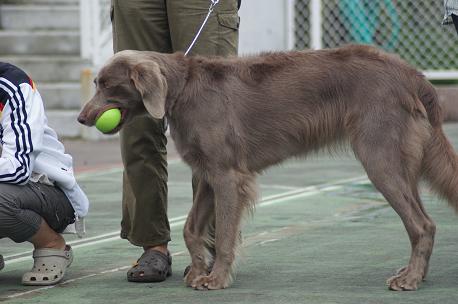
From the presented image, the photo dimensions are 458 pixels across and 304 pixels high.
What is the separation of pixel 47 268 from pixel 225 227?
101cm

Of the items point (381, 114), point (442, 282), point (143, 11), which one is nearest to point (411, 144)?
point (381, 114)

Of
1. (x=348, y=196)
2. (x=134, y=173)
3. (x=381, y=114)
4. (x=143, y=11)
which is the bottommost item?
(x=348, y=196)

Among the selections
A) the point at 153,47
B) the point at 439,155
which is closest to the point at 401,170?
the point at 439,155

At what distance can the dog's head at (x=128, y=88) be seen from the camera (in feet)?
18.3

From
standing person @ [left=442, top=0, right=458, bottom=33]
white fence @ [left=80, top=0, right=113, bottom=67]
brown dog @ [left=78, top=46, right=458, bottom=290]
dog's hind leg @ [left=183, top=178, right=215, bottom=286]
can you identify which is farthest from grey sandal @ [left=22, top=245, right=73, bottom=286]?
white fence @ [left=80, top=0, right=113, bottom=67]

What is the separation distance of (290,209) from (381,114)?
131 inches

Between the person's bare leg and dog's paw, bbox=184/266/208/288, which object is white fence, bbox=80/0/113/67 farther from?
dog's paw, bbox=184/266/208/288

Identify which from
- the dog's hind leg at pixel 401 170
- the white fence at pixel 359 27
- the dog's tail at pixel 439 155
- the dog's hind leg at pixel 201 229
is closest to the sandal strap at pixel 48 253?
the dog's hind leg at pixel 201 229

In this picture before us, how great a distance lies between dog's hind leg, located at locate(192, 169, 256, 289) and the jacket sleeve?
0.94 meters

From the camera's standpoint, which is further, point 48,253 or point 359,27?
point 359,27

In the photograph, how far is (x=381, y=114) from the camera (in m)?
5.63

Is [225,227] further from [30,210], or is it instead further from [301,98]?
[30,210]

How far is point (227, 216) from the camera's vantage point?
5746mm

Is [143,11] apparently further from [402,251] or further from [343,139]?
[402,251]
